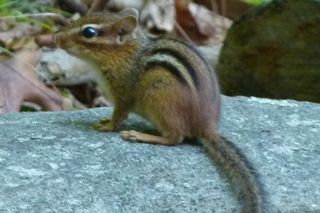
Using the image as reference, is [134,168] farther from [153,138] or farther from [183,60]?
[183,60]

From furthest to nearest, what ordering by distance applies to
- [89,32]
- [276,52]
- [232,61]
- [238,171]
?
[232,61] < [276,52] < [89,32] < [238,171]

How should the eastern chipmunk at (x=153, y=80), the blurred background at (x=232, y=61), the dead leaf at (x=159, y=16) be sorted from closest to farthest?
the eastern chipmunk at (x=153, y=80), the blurred background at (x=232, y=61), the dead leaf at (x=159, y=16)

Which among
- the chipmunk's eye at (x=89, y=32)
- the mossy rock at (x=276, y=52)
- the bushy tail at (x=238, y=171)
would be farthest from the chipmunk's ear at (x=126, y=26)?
the mossy rock at (x=276, y=52)

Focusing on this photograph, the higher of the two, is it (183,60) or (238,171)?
(183,60)

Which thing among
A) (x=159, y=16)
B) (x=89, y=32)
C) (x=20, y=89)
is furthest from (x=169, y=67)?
(x=159, y=16)

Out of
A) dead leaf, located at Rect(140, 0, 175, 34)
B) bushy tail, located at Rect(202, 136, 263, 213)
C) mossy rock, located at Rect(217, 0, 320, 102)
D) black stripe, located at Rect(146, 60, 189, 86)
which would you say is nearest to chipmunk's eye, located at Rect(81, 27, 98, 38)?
black stripe, located at Rect(146, 60, 189, 86)

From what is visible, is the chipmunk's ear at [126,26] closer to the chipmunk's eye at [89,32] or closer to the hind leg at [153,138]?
the chipmunk's eye at [89,32]

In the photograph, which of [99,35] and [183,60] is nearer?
[183,60]
